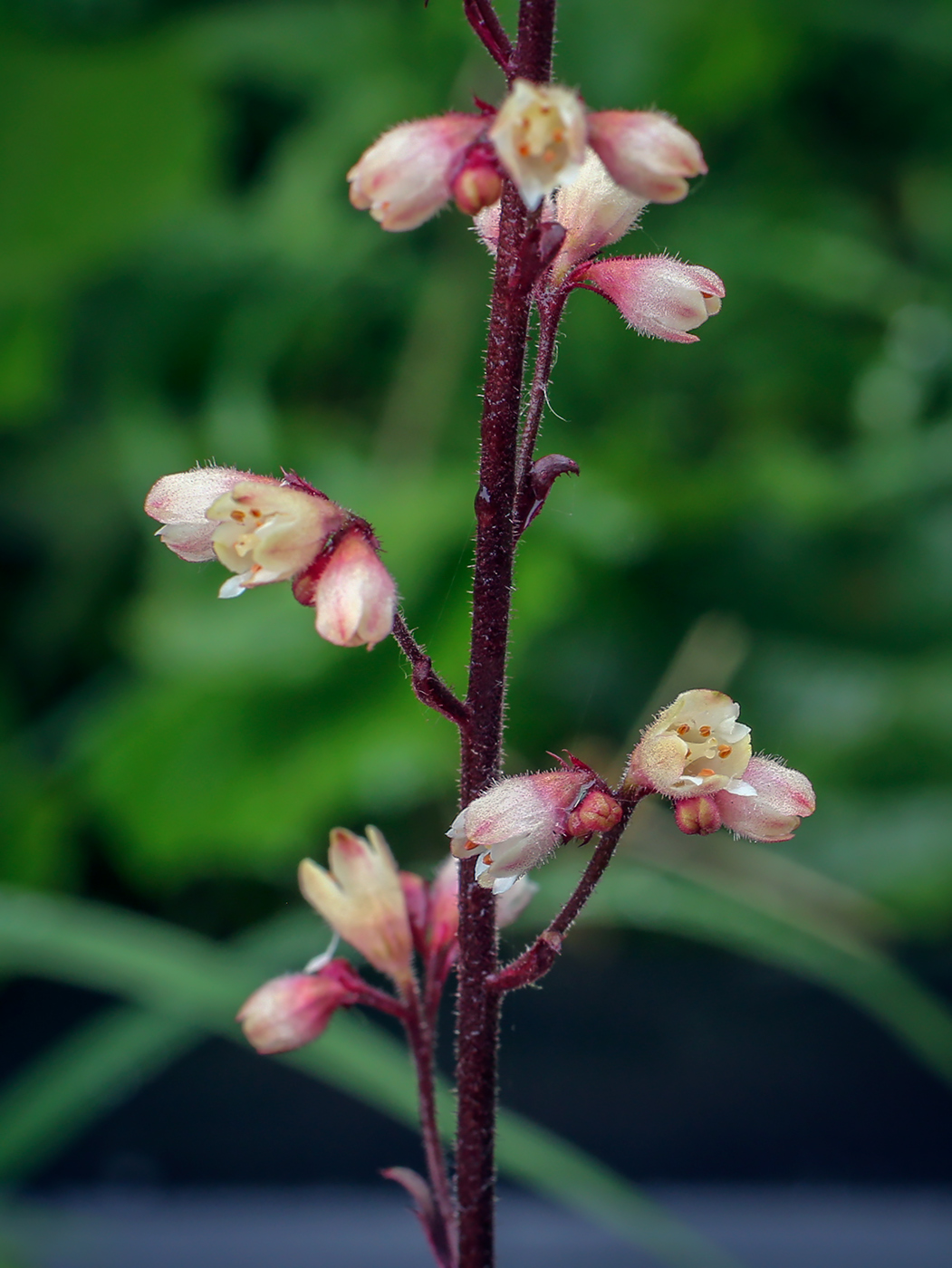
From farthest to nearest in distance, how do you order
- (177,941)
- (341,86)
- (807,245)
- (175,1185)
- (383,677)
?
(341,86) → (807,245) → (383,677) → (175,1185) → (177,941)

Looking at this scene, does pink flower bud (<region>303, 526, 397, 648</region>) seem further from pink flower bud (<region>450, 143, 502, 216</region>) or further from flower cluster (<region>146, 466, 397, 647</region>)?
pink flower bud (<region>450, 143, 502, 216</region>)

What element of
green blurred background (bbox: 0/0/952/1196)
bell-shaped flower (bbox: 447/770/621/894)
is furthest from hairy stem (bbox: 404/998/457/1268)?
green blurred background (bbox: 0/0/952/1196)

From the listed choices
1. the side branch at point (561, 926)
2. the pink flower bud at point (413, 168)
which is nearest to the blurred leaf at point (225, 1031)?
the side branch at point (561, 926)

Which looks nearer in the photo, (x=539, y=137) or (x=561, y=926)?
(x=539, y=137)

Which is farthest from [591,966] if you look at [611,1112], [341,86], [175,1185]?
[341,86]

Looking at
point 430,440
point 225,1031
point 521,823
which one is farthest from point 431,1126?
point 430,440

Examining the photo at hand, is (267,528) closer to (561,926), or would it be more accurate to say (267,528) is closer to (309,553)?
(309,553)

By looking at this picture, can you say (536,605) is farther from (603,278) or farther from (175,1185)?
(603,278)
